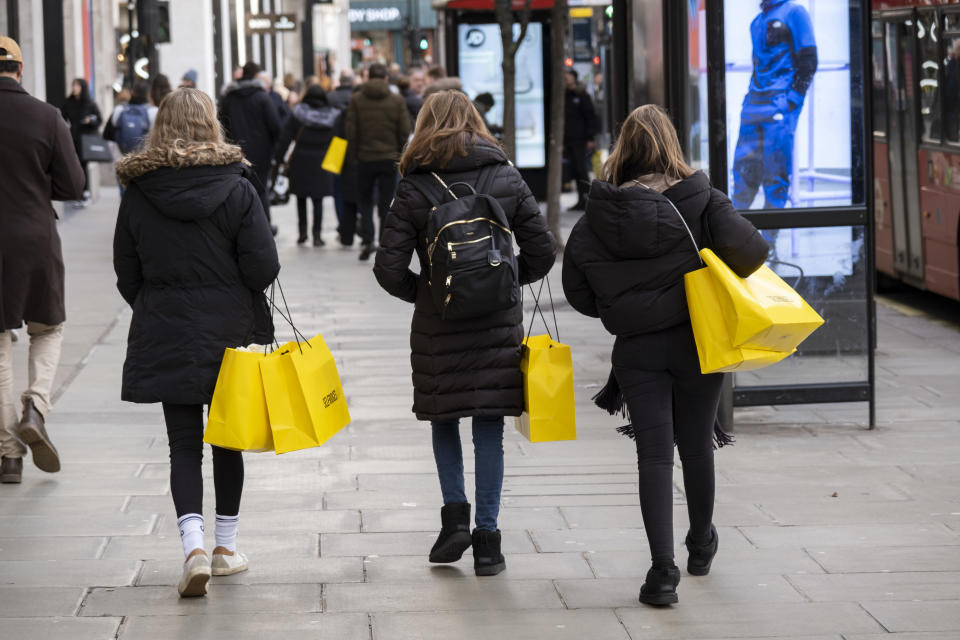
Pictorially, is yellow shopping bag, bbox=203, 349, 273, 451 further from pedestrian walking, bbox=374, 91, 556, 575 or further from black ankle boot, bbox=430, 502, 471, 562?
black ankle boot, bbox=430, 502, 471, 562

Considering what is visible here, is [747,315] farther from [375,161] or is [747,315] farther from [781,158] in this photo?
[375,161]

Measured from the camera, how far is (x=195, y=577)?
192 inches

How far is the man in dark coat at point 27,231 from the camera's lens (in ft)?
21.4

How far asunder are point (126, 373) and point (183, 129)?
809 mm

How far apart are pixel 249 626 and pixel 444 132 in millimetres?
1653

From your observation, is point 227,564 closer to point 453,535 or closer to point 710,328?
point 453,535

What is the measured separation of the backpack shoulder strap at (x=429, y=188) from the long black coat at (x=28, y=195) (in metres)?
2.09

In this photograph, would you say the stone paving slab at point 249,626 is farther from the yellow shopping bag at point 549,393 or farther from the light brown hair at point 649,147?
the light brown hair at point 649,147

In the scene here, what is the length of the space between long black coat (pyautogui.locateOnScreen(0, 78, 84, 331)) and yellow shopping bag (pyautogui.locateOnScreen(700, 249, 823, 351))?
304 centimetres

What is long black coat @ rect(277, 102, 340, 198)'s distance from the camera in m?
16.1

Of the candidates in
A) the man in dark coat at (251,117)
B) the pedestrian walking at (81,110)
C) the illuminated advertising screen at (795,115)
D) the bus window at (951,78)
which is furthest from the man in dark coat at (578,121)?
the illuminated advertising screen at (795,115)

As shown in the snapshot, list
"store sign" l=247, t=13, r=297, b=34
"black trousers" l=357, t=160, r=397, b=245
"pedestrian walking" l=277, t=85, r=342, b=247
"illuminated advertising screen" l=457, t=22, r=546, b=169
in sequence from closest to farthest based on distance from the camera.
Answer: "black trousers" l=357, t=160, r=397, b=245 → "pedestrian walking" l=277, t=85, r=342, b=247 → "illuminated advertising screen" l=457, t=22, r=546, b=169 → "store sign" l=247, t=13, r=297, b=34

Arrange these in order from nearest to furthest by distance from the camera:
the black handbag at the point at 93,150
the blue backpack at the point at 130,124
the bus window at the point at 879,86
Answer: the bus window at the point at 879,86 < the blue backpack at the point at 130,124 < the black handbag at the point at 93,150

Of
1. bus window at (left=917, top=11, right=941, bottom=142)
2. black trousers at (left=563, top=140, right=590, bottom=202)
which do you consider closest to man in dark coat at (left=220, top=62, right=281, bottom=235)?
black trousers at (left=563, top=140, right=590, bottom=202)
